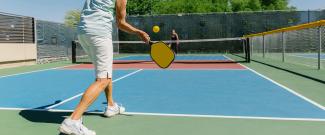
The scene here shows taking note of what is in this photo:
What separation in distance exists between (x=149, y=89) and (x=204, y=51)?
68.2ft

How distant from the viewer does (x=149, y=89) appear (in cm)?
767

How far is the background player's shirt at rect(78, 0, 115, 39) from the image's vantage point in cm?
A: 420

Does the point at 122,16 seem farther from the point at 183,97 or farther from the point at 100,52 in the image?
the point at 183,97

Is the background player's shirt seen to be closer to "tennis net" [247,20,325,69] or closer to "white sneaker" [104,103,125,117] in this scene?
"white sneaker" [104,103,125,117]

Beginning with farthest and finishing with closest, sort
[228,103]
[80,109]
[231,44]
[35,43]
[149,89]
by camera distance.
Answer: [231,44]
[35,43]
[149,89]
[228,103]
[80,109]

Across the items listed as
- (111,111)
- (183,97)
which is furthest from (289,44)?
(111,111)

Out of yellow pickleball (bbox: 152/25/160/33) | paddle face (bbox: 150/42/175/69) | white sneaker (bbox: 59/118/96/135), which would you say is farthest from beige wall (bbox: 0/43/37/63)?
white sneaker (bbox: 59/118/96/135)

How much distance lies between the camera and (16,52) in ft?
53.1

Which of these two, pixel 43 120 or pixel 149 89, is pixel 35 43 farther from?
pixel 43 120

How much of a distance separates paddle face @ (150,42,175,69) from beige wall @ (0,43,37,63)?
11.3m

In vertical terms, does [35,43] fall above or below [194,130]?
above

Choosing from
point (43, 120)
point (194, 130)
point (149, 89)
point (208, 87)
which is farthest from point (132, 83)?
point (194, 130)

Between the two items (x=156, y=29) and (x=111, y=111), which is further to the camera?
(x=156, y=29)

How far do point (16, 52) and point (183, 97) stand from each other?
38.0 feet
